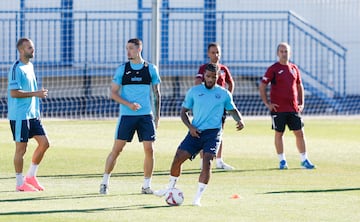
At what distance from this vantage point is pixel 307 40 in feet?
103

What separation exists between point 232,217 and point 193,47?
1920cm

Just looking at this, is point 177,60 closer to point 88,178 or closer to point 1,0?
point 1,0

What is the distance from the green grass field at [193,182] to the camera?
1198 centimetres

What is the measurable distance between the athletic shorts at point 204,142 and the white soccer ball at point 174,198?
66 centimetres

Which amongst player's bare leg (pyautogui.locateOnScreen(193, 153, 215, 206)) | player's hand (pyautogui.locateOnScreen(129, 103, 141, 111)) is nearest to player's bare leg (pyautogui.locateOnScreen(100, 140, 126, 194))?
player's hand (pyautogui.locateOnScreen(129, 103, 141, 111))

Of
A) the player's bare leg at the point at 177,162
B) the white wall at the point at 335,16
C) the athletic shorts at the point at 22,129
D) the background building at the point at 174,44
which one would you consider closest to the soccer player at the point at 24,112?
the athletic shorts at the point at 22,129

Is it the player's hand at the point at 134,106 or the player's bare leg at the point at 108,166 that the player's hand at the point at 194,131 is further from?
the player's bare leg at the point at 108,166

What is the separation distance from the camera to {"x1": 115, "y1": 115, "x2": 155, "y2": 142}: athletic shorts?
14164 millimetres

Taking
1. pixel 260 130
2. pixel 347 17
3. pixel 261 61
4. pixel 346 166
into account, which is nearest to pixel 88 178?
pixel 346 166

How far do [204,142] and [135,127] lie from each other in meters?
1.41

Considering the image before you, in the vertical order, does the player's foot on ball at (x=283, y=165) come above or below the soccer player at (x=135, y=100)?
below

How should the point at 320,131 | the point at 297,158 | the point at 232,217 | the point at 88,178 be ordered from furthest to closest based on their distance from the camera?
the point at 320,131
the point at 297,158
the point at 88,178
the point at 232,217

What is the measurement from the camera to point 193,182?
15.5 meters

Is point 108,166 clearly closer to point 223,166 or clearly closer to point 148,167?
point 148,167
